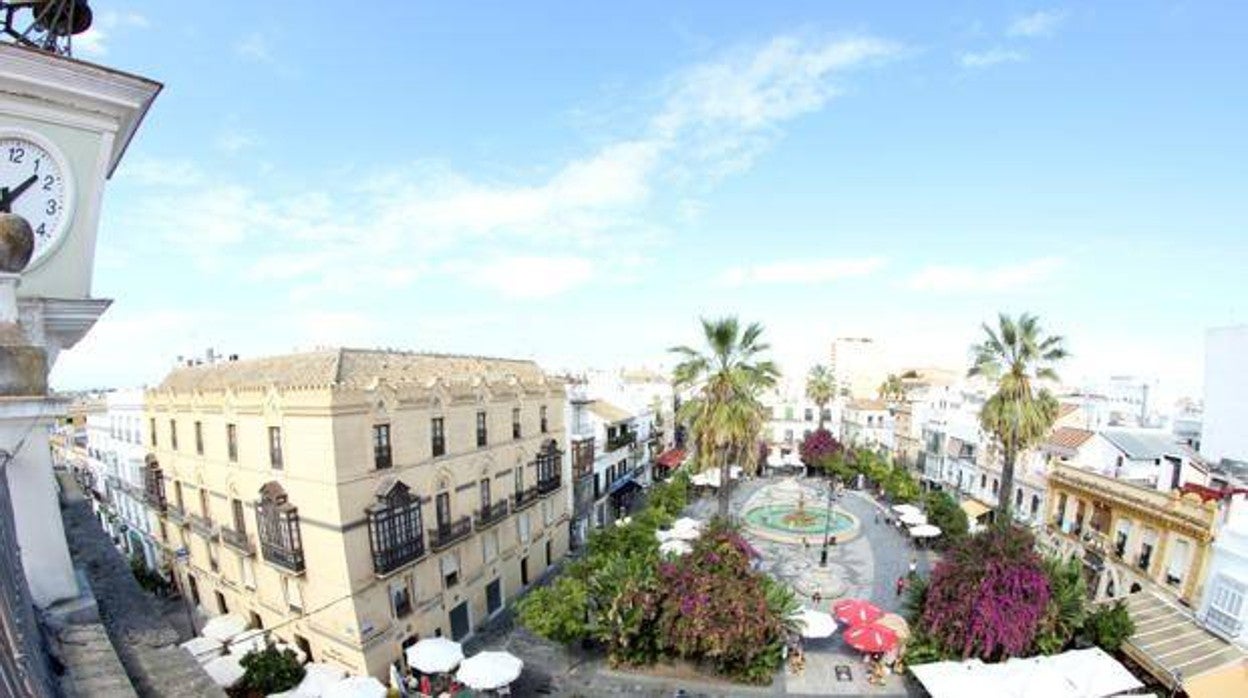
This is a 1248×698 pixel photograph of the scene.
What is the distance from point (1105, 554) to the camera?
24.9 metres

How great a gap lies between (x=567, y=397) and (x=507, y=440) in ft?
22.7

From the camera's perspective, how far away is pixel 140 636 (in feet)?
16.9

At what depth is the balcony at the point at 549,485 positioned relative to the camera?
30333mm

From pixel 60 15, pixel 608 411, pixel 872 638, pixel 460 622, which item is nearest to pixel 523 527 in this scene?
pixel 460 622

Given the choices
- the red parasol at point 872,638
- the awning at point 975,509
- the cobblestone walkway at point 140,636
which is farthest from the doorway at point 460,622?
the awning at point 975,509

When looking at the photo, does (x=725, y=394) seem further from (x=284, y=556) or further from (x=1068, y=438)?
(x=1068, y=438)

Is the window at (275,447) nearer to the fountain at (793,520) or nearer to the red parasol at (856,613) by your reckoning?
the red parasol at (856,613)

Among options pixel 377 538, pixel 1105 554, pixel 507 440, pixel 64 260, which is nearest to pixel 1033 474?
pixel 1105 554

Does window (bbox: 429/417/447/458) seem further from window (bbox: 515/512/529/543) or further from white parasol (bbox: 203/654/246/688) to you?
white parasol (bbox: 203/654/246/688)

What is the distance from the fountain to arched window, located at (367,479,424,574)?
22.8 m

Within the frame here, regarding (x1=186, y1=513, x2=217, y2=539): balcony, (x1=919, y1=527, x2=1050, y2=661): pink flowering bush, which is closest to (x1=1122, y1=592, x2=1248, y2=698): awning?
(x1=919, y1=527, x2=1050, y2=661): pink flowering bush

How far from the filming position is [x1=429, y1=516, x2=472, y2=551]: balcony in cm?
2222

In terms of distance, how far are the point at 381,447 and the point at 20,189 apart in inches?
663

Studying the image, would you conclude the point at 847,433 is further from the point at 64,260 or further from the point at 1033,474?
the point at 64,260
